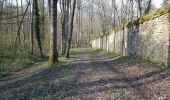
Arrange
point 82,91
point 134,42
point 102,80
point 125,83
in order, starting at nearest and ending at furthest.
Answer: point 82,91 < point 125,83 < point 102,80 < point 134,42

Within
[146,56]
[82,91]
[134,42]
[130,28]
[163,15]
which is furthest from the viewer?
[130,28]

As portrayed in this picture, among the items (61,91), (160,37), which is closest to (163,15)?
(160,37)

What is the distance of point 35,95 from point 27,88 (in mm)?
1790

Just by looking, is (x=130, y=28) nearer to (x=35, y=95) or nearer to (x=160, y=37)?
(x=160, y=37)

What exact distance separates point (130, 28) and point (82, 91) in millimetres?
15343

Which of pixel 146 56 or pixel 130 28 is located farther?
pixel 130 28

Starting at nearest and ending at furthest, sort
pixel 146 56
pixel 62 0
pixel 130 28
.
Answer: pixel 146 56
pixel 130 28
pixel 62 0

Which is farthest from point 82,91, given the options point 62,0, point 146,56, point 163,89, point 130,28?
point 62,0

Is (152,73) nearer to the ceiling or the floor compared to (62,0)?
nearer to the floor

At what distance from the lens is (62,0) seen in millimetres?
35062

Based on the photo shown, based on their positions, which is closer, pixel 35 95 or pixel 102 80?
pixel 35 95

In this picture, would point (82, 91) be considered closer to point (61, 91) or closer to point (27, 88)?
point (61, 91)

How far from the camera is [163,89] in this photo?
365 inches

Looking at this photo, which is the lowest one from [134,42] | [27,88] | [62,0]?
[27,88]
